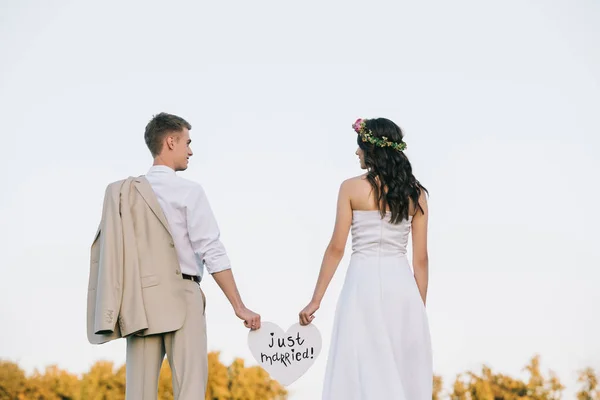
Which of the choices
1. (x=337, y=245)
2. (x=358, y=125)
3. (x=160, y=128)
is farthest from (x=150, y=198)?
(x=358, y=125)

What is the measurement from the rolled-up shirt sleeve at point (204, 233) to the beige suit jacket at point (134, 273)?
14cm

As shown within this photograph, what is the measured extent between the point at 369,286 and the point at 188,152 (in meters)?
1.29

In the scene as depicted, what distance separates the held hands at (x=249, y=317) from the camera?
5.04 meters

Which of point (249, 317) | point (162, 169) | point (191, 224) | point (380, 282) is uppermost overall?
point (162, 169)

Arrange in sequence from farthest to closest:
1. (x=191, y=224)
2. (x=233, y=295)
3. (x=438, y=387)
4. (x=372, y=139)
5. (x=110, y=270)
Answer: (x=438, y=387)
(x=372, y=139)
(x=233, y=295)
(x=191, y=224)
(x=110, y=270)

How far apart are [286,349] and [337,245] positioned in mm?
781

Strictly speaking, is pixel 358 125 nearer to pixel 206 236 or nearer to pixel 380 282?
pixel 380 282

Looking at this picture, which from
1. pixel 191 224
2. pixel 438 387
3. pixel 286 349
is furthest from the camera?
pixel 438 387

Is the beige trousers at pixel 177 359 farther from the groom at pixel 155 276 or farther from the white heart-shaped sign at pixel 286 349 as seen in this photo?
the white heart-shaped sign at pixel 286 349

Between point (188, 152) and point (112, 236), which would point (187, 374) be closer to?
point (112, 236)

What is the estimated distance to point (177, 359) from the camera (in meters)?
4.70

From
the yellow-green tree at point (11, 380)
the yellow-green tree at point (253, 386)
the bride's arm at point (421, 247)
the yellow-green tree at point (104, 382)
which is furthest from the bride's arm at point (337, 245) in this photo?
the yellow-green tree at point (11, 380)

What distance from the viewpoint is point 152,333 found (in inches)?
183

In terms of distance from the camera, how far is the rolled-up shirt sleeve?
4801 mm
